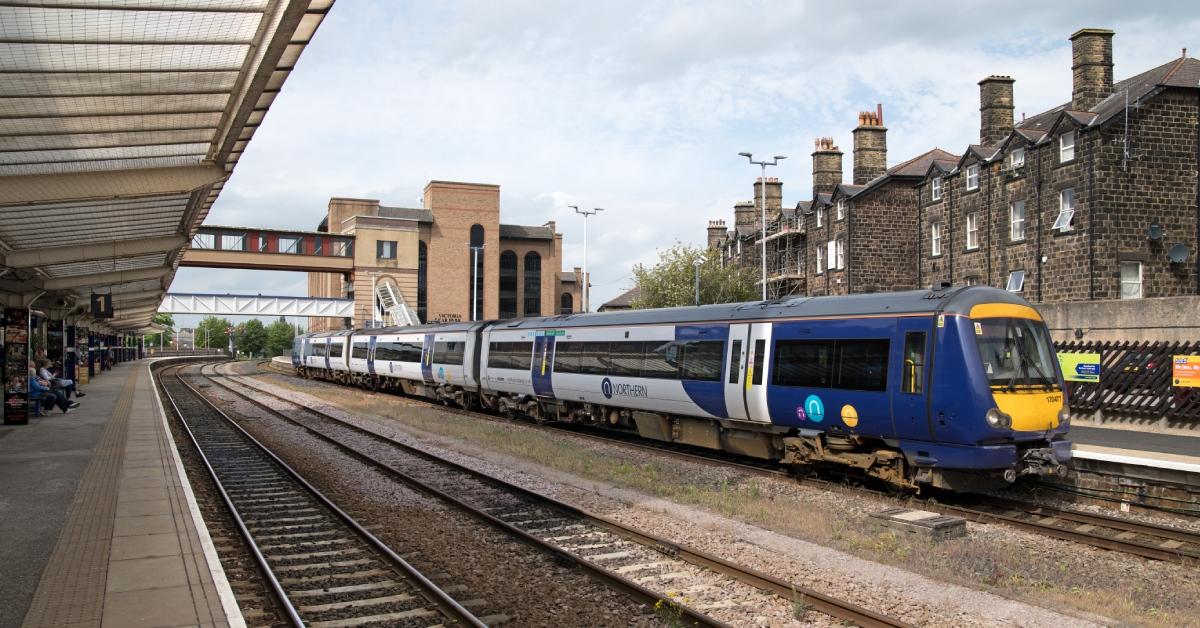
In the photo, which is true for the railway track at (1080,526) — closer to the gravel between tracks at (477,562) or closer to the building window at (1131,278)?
the gravel between tracks at (477,562)

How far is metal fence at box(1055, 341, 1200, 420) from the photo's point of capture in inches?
672

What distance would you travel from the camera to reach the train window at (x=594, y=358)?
1910 cm

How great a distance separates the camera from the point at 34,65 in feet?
29.3

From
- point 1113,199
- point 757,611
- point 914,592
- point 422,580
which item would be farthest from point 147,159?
point 1113,199

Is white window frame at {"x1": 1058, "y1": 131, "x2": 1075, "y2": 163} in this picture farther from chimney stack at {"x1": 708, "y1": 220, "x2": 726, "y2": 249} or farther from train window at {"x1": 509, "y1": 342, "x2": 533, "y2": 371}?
chimney stack at {"x1": 708, "y1": 220, "x2": 726, "y2": 249}

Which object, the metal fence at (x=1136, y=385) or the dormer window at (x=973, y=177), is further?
the dormer window at (x=973, y=177)

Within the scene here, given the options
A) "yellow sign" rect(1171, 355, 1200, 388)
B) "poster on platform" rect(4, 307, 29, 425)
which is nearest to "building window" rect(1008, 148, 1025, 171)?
"yellow sign" rect(1171, 355, 1200, 388)

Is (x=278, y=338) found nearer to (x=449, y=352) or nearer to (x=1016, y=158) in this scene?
(x=449, y=352)

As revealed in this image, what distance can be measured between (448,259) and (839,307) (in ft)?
219

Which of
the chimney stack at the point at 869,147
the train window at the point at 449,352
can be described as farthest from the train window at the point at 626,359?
the chimney stack at the point at 869,147

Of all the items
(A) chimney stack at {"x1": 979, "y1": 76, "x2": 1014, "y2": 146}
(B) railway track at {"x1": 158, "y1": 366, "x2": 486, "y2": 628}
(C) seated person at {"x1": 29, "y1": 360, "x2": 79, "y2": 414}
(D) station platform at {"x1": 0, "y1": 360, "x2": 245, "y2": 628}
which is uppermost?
(A) chimney stack at {"x1": 979, "y1": 76, "x2": 1014, "y2": 146}

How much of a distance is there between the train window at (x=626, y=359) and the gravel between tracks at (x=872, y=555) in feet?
13.3

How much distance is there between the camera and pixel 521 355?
75.6 ft

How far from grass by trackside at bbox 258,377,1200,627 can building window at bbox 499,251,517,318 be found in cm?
6847
